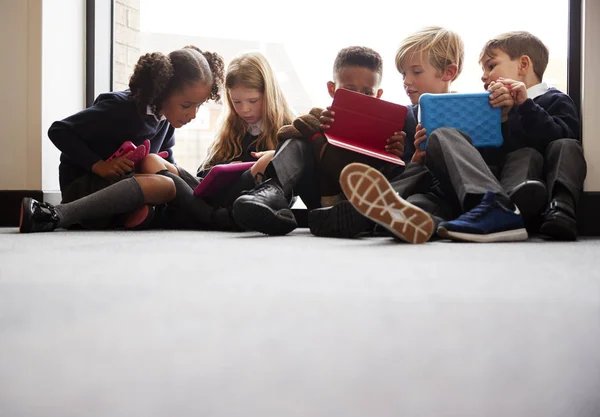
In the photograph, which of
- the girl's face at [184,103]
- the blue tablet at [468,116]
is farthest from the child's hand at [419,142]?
the girl's face at [184,103]

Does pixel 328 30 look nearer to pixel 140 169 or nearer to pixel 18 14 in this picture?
pixel 140 169

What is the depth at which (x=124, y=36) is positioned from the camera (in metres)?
2.46

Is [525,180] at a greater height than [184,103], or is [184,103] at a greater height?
[184,103]

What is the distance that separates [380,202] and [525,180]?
530 millimetres

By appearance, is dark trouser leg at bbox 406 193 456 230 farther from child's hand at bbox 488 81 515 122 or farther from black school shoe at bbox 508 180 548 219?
child's hand at bbox 488 81 515 122

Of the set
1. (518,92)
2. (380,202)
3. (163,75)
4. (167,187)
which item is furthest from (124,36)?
(380,202)

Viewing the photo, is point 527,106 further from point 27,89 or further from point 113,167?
point 27,89

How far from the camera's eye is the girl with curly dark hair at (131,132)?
5.78 ft

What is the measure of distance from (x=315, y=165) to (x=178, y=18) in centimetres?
99

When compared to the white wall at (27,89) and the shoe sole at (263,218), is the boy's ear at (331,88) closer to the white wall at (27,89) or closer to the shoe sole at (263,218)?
the shoe sole at (263,218)

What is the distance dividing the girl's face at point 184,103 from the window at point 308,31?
7.9 inches

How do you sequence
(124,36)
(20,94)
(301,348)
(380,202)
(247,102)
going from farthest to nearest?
(124,36)
(20,94)
(247,102)
(380,202)
(301,348)

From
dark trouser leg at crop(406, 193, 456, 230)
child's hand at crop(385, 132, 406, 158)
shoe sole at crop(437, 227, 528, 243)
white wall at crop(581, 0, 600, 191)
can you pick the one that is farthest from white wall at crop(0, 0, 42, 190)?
white wall at crop(581, 0, 600, 191)

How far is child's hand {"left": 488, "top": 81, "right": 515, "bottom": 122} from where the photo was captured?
1.59 meters
